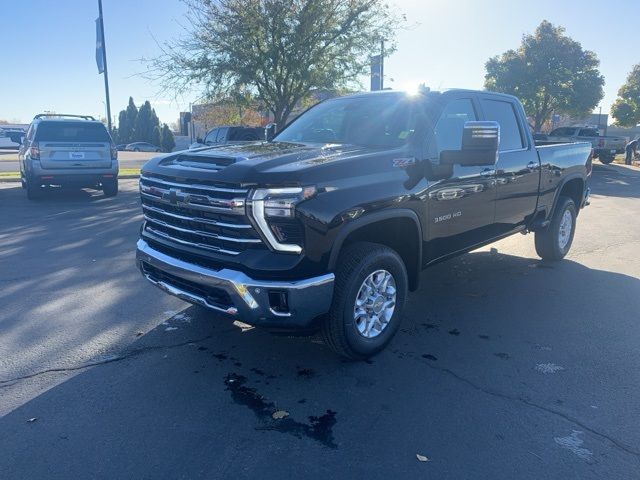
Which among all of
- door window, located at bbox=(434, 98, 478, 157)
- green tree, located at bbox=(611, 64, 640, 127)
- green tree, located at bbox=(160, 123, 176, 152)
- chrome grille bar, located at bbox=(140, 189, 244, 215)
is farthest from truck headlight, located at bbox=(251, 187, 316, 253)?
green tree, located at bbox=(160, 123, 176, 152)

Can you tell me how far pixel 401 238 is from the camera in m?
4.25

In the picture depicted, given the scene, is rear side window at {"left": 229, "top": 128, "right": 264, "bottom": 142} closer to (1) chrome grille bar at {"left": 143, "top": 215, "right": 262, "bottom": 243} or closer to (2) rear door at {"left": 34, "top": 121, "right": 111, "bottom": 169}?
(2) rear door at {"left": 34, "top": 121, "right": 111, "bottom": 169}

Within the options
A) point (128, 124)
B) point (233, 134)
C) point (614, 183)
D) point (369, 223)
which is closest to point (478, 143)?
point (369, 223)

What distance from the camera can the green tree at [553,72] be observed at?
Result: 93.1 ft

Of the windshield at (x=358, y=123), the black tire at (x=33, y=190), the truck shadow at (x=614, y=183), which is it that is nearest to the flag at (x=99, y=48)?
the black tire at (x=33, y=190)

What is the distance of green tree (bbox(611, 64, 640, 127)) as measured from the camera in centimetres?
3538

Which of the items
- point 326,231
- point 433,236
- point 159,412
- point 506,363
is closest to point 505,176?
point 433,236

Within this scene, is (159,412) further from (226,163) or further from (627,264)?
(627,264)

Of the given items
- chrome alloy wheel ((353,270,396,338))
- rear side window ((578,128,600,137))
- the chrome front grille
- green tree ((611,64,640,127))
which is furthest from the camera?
green tree ((611,64,640,127))

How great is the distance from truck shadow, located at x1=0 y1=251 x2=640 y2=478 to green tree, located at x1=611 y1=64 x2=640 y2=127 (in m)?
36.3

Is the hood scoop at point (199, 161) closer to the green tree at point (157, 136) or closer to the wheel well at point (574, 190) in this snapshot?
the wheel well at point (574, 190)

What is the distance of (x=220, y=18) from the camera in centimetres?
1577

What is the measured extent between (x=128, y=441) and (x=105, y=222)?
742 cm

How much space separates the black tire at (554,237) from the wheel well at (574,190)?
0.13m
